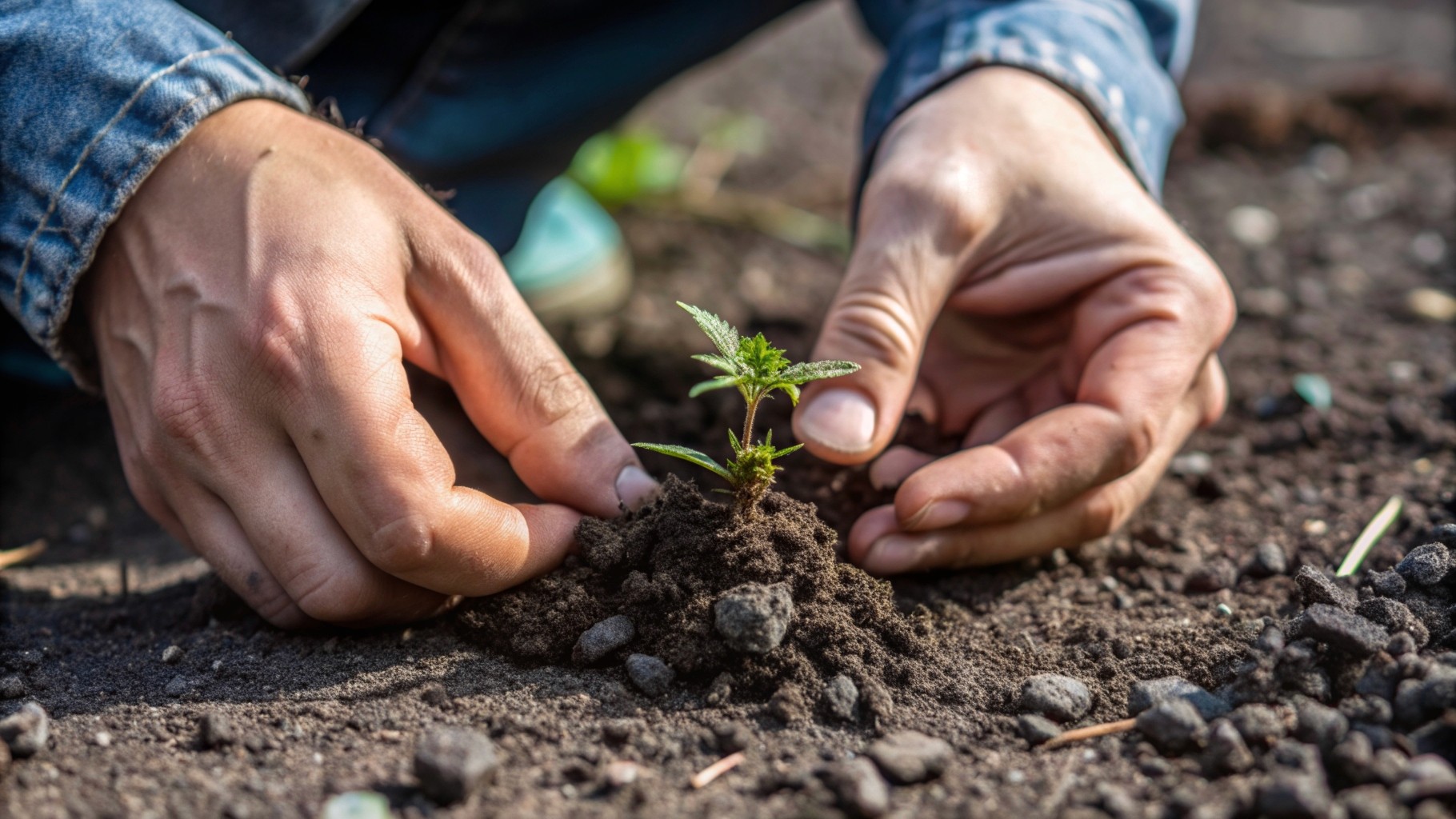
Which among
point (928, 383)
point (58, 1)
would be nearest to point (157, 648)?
point (58, 1)

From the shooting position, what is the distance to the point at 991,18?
8.87 ft

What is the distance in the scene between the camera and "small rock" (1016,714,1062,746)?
163 cm

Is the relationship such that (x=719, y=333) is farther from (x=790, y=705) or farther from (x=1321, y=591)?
(x=1321, y=591)

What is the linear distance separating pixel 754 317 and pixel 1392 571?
192 cm

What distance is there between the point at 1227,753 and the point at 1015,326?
136 centimetres

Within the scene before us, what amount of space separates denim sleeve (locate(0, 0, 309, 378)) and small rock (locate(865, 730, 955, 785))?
1.71 metres

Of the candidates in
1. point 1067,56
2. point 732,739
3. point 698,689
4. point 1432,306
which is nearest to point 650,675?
point 698,689

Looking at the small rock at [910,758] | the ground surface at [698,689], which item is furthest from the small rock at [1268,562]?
the small rock at [910,758]

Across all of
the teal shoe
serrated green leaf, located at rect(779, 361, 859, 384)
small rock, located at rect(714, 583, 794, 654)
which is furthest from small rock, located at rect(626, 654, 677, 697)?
the teal shoe

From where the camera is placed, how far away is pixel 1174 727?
157 cm

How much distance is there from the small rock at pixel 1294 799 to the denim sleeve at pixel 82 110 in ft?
7.08

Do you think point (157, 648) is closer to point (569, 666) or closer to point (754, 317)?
point (569, 666)

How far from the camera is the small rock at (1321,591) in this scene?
71.1 inches

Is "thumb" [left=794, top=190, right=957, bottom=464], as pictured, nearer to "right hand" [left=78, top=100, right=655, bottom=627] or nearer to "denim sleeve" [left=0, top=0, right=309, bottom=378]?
"right hand" [left=78, top=100, right=655, bottom=627]
